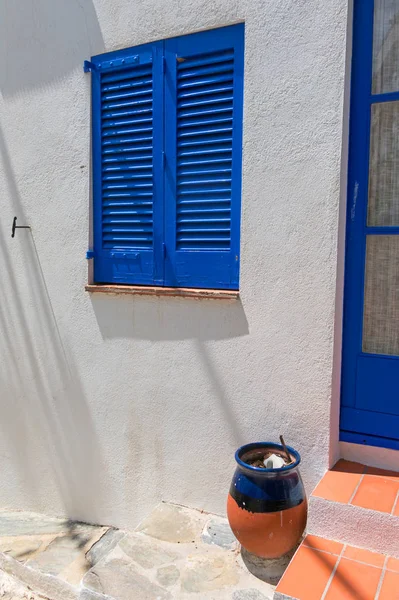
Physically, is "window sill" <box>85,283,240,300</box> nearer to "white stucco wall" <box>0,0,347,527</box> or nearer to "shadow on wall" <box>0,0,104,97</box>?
"white stucco wall" <box>0,0,347,527</box>

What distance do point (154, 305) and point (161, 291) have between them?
12 cm

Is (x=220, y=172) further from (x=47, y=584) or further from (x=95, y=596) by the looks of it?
(x=47, y=584)

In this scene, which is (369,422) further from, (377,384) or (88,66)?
(88,66)

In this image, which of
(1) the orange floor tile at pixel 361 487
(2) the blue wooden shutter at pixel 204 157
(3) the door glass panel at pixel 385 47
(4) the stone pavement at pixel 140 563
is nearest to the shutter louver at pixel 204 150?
(2) the blue wooden shutter at pixel 204 157

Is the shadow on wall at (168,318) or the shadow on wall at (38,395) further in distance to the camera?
the shadow on wall at (38,395)

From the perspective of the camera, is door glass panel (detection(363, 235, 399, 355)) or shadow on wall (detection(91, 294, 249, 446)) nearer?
door glass panel (detection(363, 235, 399, 355))

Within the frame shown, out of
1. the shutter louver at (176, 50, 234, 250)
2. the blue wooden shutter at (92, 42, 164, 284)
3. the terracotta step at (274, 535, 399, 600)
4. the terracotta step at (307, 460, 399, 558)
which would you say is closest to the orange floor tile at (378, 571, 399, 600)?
the terracotta step at (274, 535, 399, 600)

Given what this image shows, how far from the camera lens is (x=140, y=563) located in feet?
8.46

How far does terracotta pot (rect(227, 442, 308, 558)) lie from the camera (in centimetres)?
237

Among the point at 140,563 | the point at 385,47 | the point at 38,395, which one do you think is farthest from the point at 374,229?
the point at 38,395

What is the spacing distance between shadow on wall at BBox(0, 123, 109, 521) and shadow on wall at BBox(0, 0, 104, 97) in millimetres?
523

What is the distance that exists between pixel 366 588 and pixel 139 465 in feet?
5.67

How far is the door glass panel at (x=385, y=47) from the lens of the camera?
256 cm

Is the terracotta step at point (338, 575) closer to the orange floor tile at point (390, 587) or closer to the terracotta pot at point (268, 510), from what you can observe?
the orange floor tile at point (390, 587)
